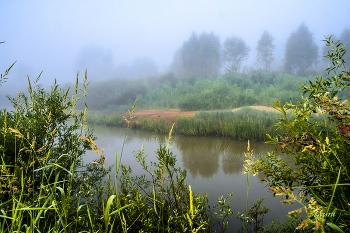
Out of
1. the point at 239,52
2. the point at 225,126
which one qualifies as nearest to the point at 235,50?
the point at 239,52

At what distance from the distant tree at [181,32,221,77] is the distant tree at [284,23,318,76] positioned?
35.0ft

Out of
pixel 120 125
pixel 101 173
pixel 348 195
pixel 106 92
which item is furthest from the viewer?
pixel 106 92

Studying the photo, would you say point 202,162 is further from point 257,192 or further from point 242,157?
point 257,192

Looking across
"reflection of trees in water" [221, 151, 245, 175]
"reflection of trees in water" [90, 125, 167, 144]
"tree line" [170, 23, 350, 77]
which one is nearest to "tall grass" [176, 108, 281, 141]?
"reflection of trees in water" [90, 125, 167, 144]

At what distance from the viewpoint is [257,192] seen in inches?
90.7

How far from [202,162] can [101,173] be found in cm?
183

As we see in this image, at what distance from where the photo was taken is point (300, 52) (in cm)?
2872

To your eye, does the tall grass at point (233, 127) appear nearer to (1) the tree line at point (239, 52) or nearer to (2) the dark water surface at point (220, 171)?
(2) the dark water surface at point (220, 171)

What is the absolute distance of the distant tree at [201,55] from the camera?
31281mm

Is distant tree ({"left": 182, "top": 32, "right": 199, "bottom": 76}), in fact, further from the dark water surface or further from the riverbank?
the dark water surface

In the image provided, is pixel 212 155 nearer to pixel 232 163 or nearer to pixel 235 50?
pixel 232 163

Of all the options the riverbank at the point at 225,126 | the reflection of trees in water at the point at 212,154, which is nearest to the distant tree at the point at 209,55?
the riverbank at the point at 225,126

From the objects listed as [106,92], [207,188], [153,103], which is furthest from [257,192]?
[106,92]

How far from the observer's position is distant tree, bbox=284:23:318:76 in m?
28.2
